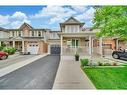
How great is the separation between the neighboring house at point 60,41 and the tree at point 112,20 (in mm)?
5482

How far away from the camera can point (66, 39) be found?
27.3 m

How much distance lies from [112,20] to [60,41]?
15.9 m

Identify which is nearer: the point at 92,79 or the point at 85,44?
the point at 92,79

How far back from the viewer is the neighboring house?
18562 mm

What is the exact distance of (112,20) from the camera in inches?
440

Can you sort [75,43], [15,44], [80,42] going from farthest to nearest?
[80,42] < [75,43] < [15,44]

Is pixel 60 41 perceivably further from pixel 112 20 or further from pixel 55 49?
pixel 112 20

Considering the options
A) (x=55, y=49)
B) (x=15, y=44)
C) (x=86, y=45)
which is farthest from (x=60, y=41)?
(x=15, y=44)

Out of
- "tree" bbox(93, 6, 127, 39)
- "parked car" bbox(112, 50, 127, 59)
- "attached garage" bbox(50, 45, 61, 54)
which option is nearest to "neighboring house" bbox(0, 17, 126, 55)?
"attached garage" bbox(50, 45, 61, 54)

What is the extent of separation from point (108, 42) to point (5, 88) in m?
12.4

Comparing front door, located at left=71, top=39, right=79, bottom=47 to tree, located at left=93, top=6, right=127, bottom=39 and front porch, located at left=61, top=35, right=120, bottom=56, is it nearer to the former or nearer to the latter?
front porch, located at left=61, top=35, right=120, bottom=56
